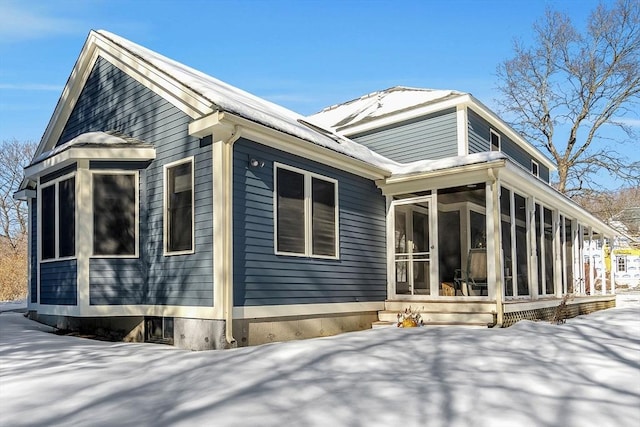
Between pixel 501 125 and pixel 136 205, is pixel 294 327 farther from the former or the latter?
pixel 501 125

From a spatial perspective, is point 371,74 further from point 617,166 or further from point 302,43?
point 617,166

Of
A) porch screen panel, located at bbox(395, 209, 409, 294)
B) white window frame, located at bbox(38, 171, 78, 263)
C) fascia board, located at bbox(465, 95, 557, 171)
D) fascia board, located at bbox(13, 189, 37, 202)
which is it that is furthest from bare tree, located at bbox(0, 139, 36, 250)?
fascia board, located at bbox(465, 95, 557, 171)

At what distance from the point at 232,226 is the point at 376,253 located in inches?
148

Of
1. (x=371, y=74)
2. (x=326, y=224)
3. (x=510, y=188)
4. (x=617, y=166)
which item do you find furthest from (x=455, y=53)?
(x=617, y=166)

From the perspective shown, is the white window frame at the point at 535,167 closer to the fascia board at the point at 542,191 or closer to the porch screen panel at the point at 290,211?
the fascia board at the point at 542,191

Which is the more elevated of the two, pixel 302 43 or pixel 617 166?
pixel 302 43

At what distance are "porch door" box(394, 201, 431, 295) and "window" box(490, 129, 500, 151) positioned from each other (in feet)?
12.3

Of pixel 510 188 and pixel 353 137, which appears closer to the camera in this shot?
pixel 510 188

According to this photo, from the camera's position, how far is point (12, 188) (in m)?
31.5

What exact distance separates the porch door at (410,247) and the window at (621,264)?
3158cm

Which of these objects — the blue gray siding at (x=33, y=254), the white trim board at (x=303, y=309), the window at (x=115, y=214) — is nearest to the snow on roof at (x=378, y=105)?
the white trim board at (x=303, y=309)

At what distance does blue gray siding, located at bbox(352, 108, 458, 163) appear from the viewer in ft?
39.9

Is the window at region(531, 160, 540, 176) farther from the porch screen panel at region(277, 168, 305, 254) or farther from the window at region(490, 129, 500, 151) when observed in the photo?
the porch screen panel at region(277, 168, 305, 254)

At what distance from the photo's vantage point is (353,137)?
1372 centimetres
